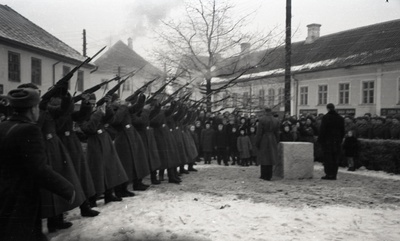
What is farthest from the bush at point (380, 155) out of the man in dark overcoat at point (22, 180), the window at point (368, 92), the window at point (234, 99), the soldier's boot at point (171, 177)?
the window at point (368, 92)

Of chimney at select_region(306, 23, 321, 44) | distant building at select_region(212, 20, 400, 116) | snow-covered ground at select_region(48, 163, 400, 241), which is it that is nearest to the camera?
snow-covered ground at select_region(48, 163, 400, 241)

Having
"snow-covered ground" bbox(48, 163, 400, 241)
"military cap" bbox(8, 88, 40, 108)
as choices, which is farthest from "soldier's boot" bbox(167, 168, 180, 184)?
"military cap" bbox(8, 88, 40, 108)

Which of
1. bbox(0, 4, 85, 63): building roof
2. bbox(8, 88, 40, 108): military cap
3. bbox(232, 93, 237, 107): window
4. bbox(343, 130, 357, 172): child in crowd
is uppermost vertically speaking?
bbox(0, 4, 85, 63): building roof

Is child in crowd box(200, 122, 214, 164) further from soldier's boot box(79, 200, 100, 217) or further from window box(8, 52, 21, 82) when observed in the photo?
window box(8, 52, 21, 82)

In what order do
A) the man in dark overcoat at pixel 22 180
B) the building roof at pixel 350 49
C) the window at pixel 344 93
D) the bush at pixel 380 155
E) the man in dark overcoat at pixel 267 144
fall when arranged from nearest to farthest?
the man in dark overcoat at pixel 22 180 < the man in dark overcoat at pixel 267 144 < the bush at pixel 380 155 < the building roof at pixel 350 49 < the window at pixel 344 93

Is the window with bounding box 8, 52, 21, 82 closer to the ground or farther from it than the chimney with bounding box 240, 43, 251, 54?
closer to the ground

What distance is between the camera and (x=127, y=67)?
2791 centimetres

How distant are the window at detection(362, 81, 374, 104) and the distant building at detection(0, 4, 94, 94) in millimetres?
17816

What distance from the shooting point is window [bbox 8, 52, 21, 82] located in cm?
1989

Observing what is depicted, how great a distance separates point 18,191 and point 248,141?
35.6ft

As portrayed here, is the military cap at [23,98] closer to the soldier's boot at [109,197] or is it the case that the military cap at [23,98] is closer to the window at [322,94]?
the soldier's boot at [109,197]

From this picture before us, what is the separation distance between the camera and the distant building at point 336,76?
17.9 metres

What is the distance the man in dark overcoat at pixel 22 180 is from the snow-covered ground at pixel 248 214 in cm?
229

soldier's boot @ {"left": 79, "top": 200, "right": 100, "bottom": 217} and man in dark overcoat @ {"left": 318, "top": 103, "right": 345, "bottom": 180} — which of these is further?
man in dark overcoat @ {"left": 318, "top": 103, "right": 345, "bottom": 180}
